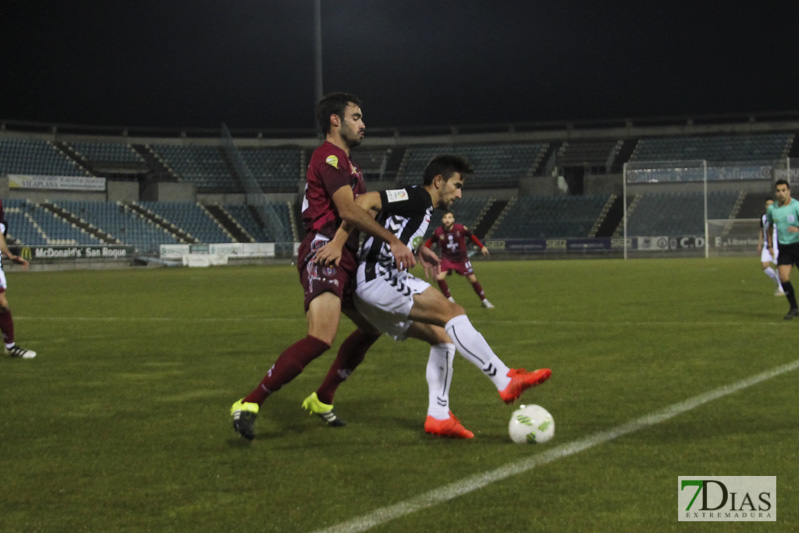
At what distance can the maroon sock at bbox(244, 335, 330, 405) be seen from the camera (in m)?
5.34

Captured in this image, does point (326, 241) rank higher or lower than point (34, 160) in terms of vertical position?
lower

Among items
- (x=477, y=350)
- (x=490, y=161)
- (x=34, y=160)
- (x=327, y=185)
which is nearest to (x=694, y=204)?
(x=490, y=161)

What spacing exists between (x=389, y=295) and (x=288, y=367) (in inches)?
29.8

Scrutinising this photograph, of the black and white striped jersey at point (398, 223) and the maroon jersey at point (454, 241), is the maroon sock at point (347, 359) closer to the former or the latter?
the black and white striped jersey at point (398, 223)

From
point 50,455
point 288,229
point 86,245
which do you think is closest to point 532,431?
point 50,455

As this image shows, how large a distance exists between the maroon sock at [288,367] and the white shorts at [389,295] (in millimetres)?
384

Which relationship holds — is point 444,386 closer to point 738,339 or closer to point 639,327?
point 738,339

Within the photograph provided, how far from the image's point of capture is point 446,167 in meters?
5.61

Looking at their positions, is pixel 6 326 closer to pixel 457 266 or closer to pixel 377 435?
pixel 377 435

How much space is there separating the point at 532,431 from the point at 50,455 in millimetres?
2843

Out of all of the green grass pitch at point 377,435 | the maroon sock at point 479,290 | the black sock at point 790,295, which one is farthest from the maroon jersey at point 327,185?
the maroon sock at point 479,290

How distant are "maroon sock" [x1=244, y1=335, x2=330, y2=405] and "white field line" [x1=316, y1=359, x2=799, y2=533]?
4.58ft

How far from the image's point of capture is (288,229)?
61.0m

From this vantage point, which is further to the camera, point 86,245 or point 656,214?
point 656,214
